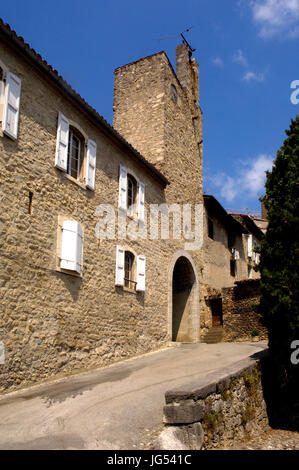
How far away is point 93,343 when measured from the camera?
959cm

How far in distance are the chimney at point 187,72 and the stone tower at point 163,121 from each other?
0.32 ft

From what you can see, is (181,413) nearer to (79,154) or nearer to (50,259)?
(50,259)

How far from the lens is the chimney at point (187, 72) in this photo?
1786 cm

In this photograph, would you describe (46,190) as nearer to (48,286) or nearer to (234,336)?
(48,286)

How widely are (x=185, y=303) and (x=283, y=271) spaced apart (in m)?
8.32

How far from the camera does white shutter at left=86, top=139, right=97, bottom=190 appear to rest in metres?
10.1

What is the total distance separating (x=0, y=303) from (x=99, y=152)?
498 cm

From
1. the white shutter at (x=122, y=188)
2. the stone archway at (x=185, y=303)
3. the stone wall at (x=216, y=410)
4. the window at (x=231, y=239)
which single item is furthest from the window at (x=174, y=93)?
the stone wall at (x=216, y=410)

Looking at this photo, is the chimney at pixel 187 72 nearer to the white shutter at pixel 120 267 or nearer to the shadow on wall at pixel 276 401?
the white shutter at pixel 120 267

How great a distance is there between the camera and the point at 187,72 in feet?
59.0

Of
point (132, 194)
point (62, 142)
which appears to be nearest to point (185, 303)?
point (132, 194)

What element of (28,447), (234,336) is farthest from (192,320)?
(28,447)

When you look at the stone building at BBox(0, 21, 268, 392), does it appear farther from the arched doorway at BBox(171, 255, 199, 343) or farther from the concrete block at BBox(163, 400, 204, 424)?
the concrete block at BBox(163, 400, 204, 424)

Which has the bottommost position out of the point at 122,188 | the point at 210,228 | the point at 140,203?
the point at 140,203
